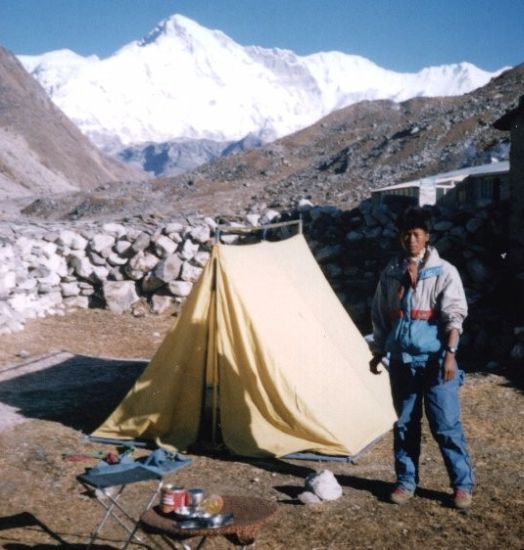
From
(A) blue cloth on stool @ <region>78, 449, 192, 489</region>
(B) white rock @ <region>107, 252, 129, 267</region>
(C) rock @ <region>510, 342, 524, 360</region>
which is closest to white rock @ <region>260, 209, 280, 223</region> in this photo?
(B) white rock @ <region>107, 252, 129, 267</region>

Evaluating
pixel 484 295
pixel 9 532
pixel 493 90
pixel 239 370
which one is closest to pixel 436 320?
pixel 239 370

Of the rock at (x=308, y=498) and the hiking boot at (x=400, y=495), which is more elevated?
the hiking boot at (x=400, y=495)

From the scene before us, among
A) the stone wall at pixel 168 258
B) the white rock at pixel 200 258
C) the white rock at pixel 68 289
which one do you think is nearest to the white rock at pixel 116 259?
the stone wall at pixel 168 258

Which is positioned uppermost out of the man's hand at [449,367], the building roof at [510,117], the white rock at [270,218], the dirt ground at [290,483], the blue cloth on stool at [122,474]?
the building roof at [510,117]

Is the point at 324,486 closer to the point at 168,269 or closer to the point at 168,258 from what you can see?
the point at 168,269

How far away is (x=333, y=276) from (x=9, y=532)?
9296 mm

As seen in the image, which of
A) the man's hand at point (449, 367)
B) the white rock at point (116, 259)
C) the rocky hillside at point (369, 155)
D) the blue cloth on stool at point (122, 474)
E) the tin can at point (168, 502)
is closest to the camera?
the tin can at point (168, 502)

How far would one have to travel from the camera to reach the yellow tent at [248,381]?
235 inches

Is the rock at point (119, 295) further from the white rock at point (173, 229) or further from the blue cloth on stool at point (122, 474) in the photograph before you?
the blue cloth on stool at point (122, 474)

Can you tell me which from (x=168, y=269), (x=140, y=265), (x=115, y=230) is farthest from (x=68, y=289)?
(x=168, y=269)

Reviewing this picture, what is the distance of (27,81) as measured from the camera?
304 ft

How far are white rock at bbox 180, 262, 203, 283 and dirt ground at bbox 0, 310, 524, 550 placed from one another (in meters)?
4.26

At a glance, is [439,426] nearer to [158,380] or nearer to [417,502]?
[417,502]

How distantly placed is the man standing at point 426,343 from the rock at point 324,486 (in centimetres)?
59
